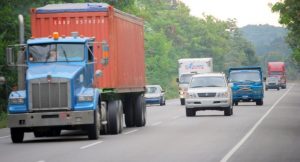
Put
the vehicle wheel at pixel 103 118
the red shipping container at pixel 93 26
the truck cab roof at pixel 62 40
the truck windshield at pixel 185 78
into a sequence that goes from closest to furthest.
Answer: the truck cab roof at pixel 62 40 → the vehicle wheel at pixel 103 118 → the red shipping container at pixel 93 26 → the truck windshield at pixel 185 78

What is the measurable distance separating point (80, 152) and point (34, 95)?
4720 millimetres

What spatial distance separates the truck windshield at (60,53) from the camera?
25.7 metres

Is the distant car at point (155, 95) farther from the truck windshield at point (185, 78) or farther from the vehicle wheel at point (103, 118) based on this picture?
the vehicle wheel at point (103, 118)

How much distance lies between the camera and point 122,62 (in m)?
28.6

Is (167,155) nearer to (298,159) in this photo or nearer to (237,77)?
(298,159)

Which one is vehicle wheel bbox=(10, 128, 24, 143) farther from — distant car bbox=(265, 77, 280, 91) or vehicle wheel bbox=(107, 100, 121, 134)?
distant car bbox=(265, 77, 280, 91)

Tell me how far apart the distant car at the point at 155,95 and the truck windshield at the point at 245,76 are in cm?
886

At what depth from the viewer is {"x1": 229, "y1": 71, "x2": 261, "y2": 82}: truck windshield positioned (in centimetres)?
5550

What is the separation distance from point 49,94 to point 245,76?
32.4 meters

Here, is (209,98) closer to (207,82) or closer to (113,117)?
(207,82)

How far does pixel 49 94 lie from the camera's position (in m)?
24.5

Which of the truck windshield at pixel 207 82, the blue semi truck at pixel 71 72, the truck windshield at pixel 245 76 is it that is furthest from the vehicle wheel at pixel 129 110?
the truck windshield at pixel 245 76

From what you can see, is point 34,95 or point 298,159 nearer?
point 298,159

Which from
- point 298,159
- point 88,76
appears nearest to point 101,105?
point 88,76
